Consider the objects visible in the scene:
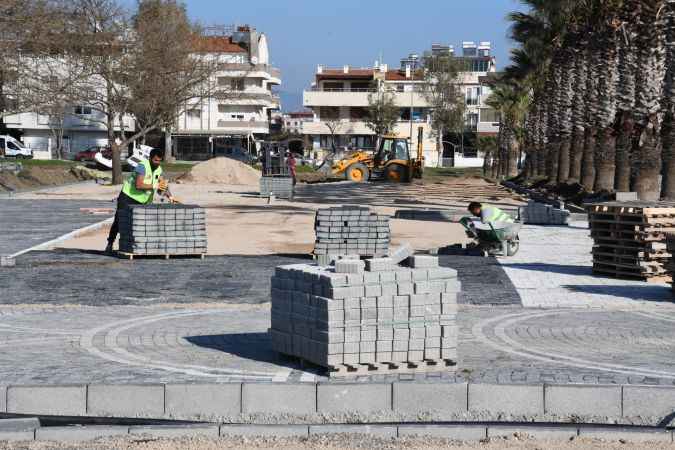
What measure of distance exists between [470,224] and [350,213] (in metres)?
2.59

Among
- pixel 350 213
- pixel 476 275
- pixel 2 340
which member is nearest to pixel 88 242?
pixel 350 213

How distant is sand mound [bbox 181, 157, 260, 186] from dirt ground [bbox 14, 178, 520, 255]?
1981 millimetres

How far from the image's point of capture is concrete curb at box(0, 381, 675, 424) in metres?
7.80

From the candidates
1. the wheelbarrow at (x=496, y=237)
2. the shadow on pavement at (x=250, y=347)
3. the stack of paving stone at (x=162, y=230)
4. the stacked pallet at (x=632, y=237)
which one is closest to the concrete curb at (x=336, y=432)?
the shadow on pavement at (x=250, y=347)

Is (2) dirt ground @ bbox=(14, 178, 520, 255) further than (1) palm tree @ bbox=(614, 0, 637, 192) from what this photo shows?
No

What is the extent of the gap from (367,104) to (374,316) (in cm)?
11610

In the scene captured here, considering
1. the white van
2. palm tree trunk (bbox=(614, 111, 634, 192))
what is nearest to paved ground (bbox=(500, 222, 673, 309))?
palm tree trunk (bbox=(614, 111, 634, 192))

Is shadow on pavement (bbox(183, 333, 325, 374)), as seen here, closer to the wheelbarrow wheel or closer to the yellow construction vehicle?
the wheelbarrow wheel

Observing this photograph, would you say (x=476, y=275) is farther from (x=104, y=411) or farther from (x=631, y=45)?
(x=631, y=45)

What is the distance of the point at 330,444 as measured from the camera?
704cm

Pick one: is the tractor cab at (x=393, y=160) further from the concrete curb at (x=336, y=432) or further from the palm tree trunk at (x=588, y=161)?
the concrete curb at (x=336, y=432)

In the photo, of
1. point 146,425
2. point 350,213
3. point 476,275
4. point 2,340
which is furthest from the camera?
point 350,213

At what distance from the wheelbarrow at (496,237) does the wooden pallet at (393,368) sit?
9813 millimetres

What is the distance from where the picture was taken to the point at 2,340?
1030cm
